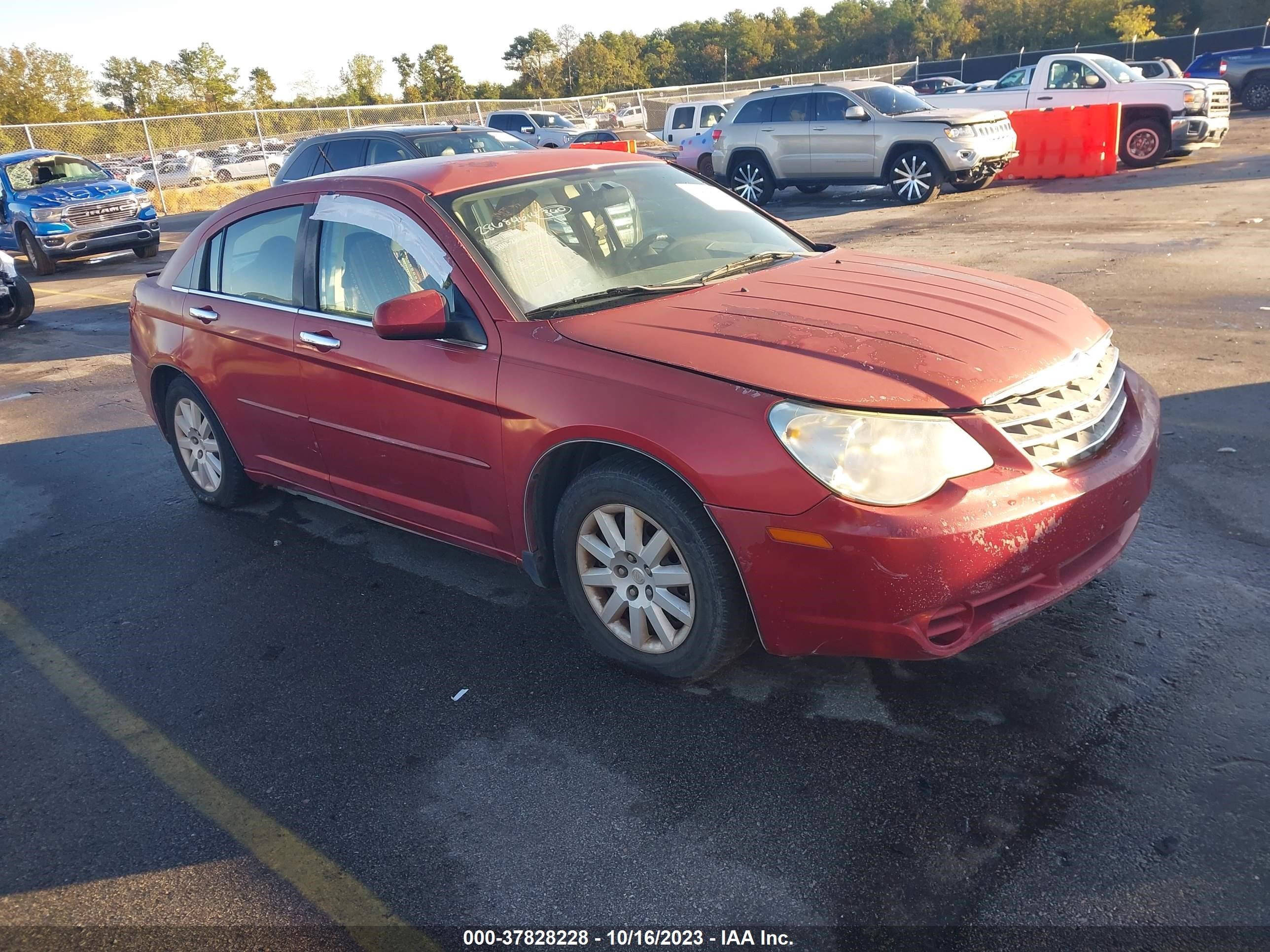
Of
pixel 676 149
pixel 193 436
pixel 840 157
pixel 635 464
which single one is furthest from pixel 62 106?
pixel 635 464

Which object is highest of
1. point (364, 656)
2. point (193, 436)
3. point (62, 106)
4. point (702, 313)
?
point (62, 106)

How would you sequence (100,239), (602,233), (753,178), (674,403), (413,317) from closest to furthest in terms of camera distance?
(674,403) → (413,317) → (602,233) → (100,239) → (753,178)

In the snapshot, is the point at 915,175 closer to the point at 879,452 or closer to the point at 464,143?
the point at 464,143

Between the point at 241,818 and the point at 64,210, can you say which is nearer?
the point at 241,818

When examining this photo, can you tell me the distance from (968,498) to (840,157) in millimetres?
14529

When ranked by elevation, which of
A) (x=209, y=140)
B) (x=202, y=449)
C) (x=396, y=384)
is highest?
(x=209, y=140)

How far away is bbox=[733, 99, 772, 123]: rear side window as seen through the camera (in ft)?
55.6

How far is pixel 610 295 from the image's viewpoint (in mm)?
3828

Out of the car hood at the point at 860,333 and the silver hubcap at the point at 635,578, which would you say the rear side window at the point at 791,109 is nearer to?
the car hood at the point at 860,333

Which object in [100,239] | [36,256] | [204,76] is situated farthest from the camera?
[204,76]

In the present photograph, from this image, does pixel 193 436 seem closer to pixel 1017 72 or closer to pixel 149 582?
pixel 149 582

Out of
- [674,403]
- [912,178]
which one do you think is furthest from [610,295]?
[912,178]

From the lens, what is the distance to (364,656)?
3902 millimetres

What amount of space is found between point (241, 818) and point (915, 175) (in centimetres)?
1490
